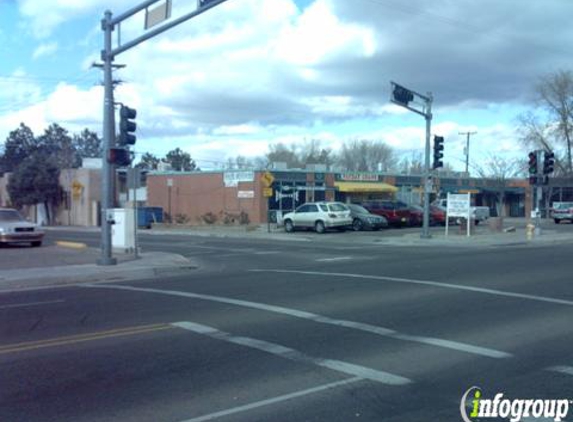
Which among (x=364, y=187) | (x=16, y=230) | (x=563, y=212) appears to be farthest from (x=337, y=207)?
(x=563, y=212)

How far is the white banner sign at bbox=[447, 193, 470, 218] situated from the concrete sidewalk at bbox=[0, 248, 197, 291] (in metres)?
17.6

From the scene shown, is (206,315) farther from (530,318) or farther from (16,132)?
(16,132)

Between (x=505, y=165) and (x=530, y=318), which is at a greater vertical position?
(x=505, y=165)

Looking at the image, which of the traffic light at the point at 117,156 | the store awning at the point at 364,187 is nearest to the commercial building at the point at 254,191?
the store awning at the point at 364,187

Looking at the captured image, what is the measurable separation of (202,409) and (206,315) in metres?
4.75

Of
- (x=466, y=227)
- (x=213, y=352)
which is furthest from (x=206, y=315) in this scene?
(x=466, y=227)

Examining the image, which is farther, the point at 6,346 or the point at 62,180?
the point at 62,180

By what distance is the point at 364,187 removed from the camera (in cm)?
5356

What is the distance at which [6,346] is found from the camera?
347 inches

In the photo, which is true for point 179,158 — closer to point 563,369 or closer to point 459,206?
point 459,206

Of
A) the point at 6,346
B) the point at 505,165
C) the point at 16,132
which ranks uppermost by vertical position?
the point at 16,132

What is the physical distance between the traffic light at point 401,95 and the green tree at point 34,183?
42866 mm

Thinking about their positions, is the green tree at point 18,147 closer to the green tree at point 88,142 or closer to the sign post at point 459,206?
the green tree at point 88,142

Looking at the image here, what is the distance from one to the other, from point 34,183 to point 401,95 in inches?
1722
